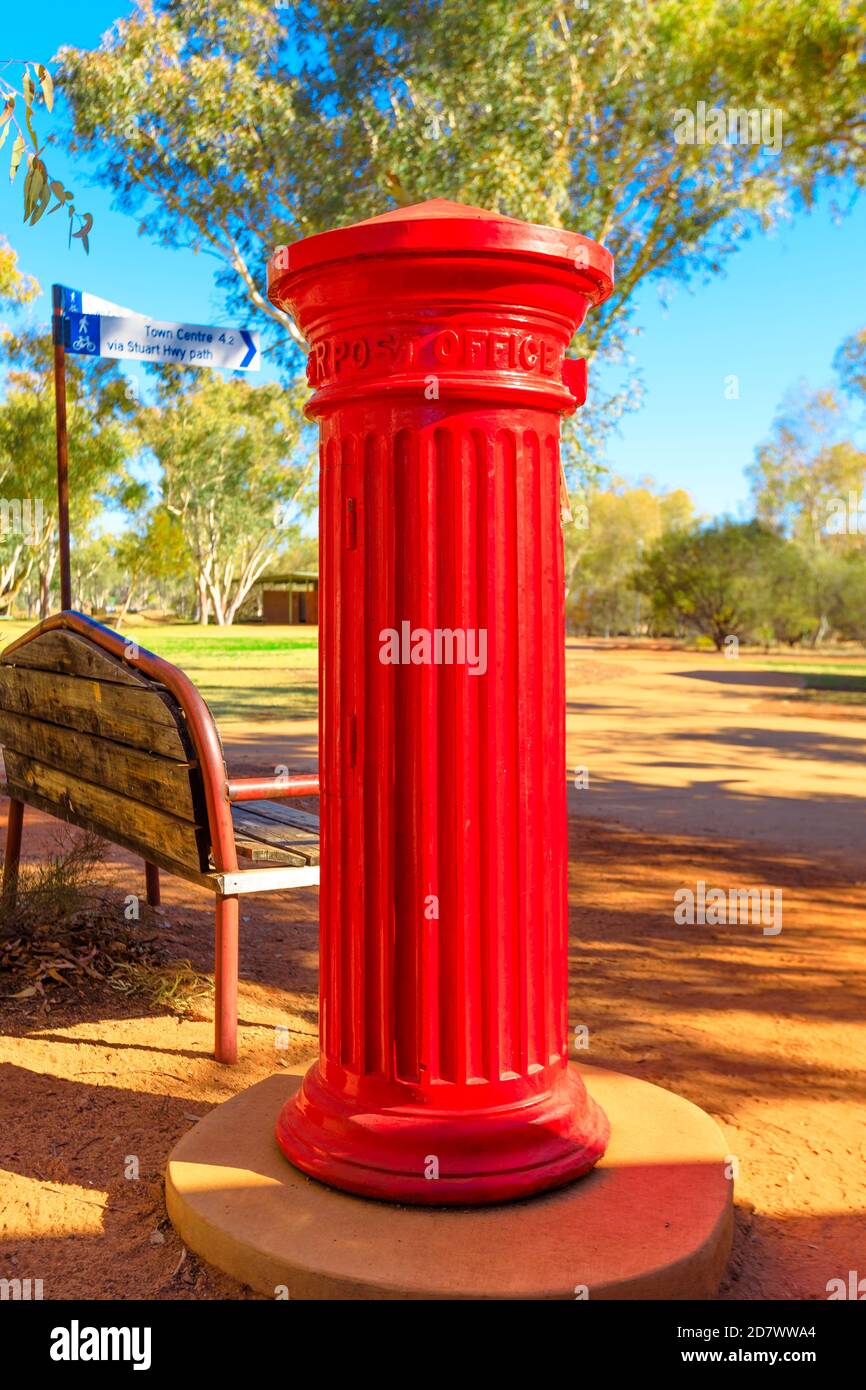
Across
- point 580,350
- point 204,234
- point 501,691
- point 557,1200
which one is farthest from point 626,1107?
point 204,234

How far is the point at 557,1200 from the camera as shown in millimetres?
2615

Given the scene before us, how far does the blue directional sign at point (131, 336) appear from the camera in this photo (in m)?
6.72

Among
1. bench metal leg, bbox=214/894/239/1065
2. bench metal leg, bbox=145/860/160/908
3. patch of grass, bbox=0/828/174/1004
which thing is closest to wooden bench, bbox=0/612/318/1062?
bench metal leg, bbox=214/894/239/1065

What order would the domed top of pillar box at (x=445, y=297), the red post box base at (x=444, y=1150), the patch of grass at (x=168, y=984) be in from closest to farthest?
the domed top of pillar box at (x=445, y=297)
the red post box base at (x=444, y=1150)
the patch of grass at (x=168, y=984)

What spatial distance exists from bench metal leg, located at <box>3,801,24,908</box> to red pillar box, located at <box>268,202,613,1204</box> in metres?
2.37

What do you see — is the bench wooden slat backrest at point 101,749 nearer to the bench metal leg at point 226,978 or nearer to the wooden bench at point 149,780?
the wooden bench at point 149,780

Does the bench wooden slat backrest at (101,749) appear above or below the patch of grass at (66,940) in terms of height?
above

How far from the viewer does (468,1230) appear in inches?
97.2

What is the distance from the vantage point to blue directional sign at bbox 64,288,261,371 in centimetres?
672

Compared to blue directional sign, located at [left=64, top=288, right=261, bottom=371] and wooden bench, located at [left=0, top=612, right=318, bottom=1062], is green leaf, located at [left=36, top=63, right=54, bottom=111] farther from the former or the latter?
blue directional sign, located at [left=64, top=288, right=261, bottom=371]

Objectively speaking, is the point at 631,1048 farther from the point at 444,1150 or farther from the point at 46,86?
the point at 46,86

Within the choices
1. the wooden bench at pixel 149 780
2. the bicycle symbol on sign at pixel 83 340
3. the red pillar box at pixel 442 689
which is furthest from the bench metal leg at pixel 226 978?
the bicycle symbol on sign at pixel 83 340

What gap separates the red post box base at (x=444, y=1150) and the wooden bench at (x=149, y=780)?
39.0 inches

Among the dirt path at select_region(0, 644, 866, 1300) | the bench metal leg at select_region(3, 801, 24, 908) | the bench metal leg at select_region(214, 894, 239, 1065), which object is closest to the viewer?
the dirt path at select_region(0, 644, 866, 1300)
